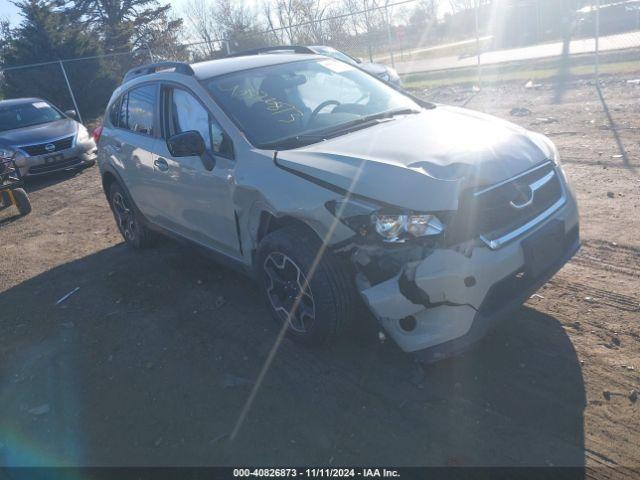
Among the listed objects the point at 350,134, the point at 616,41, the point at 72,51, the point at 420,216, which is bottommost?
the point at 616,41

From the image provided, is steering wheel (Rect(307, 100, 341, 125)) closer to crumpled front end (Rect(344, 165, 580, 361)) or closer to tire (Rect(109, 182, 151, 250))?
crumpled front end (Rect(344, 165, 580, 361))

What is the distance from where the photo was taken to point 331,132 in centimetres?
392

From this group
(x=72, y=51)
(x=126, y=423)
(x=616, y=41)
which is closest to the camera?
(x=126, y=423)

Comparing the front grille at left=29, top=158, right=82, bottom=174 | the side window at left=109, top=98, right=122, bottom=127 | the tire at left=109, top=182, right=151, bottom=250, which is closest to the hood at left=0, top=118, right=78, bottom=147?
the front grille at left=29, top=158, right=82, bottom=174

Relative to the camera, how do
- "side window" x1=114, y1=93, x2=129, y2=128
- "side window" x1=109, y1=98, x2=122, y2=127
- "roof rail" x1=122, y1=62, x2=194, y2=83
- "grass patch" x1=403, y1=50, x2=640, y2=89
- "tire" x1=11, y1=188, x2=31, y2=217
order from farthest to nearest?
"grass patch" x1=403, y1=50, x2=640, y2=89 → "tire" x1=11, y1=188, x2=31, y2=217 → "side window" x1=109, y1=98, x2=122, y2=127 → "side window" x1=114, y1=93, x2=129, y2=128 → "roof rail" x1=122, y1=62, x2=194, y2=83

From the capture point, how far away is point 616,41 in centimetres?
1906

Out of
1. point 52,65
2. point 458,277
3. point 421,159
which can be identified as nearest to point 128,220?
point 421,159

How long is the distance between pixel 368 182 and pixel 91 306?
3155 mm

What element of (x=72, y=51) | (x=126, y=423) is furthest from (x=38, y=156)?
(x=72, y=51)

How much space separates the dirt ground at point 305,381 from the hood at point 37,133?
6.72 metres

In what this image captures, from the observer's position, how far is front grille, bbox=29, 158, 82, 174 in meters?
11.1

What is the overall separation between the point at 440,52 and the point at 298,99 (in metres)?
28.2

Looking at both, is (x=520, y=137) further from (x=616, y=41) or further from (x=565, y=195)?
(x=616, y=41)

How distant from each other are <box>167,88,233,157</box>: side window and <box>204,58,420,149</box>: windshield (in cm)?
16
